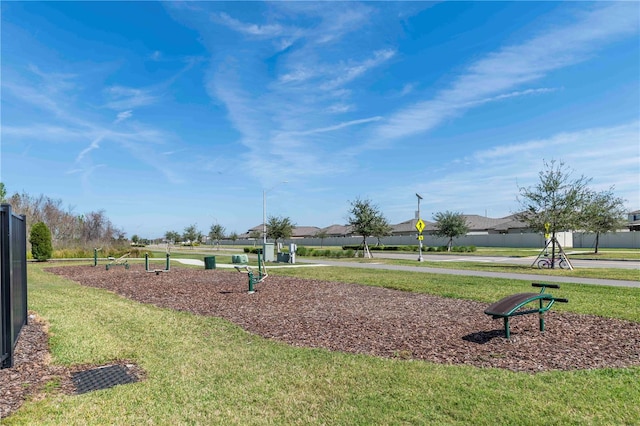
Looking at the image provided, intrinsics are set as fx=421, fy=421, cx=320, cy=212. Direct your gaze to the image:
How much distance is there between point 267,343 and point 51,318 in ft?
16.3

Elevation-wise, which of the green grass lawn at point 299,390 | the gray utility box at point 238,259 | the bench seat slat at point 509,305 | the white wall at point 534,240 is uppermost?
the gray utility box at point 238,259

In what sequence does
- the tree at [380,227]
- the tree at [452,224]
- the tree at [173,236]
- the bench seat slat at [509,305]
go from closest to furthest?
the bench seat slat at [509,305], the tree at [380,227], the tree at [452,224], the tree at [173,236]

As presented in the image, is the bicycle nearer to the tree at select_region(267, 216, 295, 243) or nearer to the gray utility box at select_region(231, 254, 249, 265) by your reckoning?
the gray utility box at select_region(231, 254, 249, 265)

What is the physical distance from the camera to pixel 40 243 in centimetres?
3045

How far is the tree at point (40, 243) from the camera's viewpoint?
99.9 ft

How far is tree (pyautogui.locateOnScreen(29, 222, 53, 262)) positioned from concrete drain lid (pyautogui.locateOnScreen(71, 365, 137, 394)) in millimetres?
30629

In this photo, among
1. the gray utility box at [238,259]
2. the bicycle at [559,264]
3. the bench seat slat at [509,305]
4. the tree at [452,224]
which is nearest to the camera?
the bench seat slat at [509,305]

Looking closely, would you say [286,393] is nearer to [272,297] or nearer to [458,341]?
[458,341]

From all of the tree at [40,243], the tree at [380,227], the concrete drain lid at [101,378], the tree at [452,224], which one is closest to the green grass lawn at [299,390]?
the concrete drain lid at [101,378]

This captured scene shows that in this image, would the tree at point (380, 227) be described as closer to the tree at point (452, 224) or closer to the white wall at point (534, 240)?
the tree at point (452, 224)

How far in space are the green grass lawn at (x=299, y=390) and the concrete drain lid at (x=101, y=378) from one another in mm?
233

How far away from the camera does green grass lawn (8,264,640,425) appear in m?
3.82

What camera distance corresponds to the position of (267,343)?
6574 millimetres

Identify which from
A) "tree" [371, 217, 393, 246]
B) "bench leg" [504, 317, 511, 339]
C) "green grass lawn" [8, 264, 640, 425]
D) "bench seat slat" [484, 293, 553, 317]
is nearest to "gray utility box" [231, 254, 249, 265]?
"green grass lawn" [8, 264, 640, 425]
